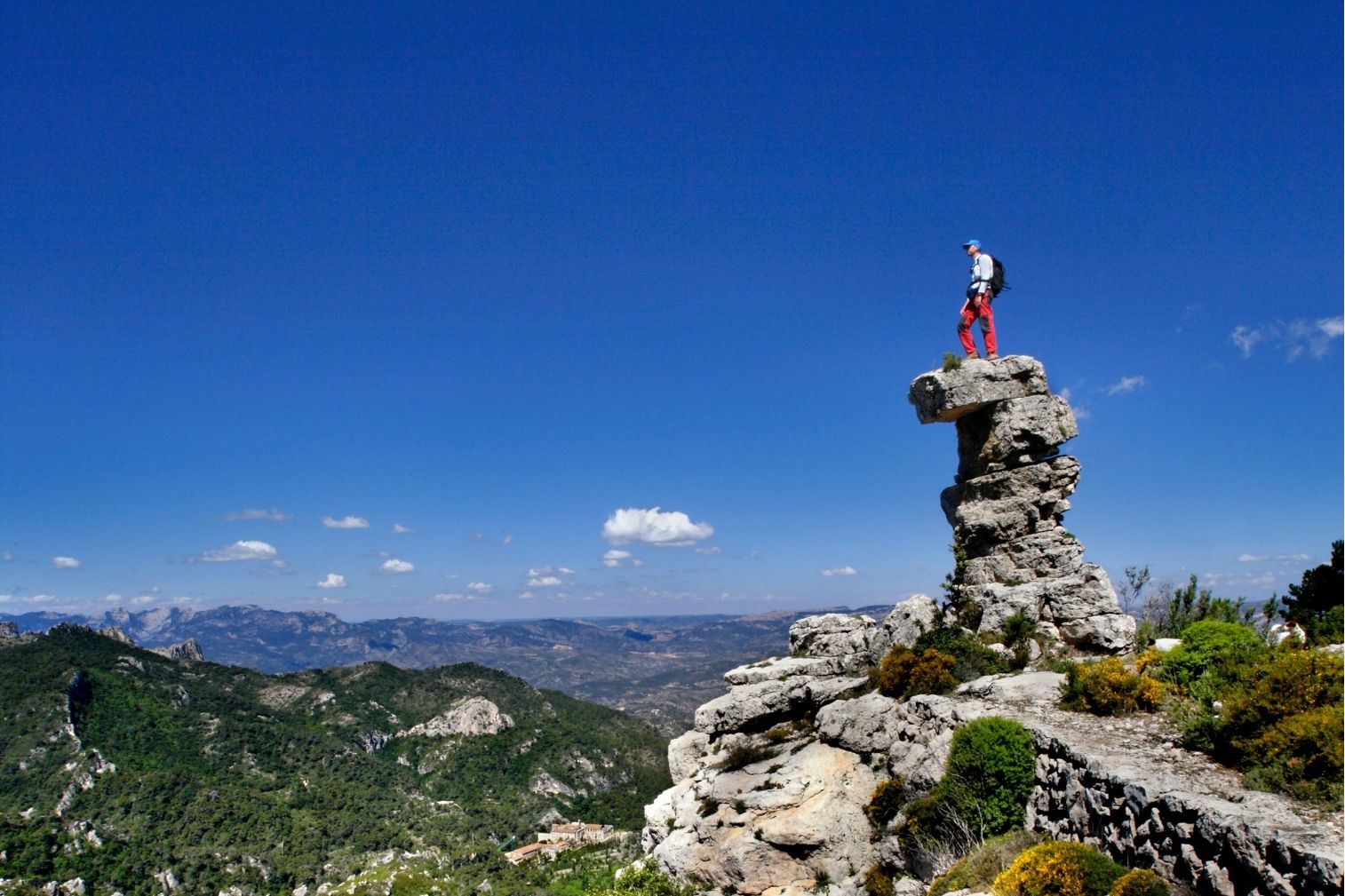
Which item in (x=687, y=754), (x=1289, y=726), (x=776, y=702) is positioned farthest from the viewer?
(x=687, y=754)

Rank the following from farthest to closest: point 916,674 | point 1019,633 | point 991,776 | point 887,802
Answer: point 1019,633, point 916,674, point 887,802, point 991,776

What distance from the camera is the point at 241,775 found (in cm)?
14438

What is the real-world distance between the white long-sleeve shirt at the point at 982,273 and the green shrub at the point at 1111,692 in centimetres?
1363

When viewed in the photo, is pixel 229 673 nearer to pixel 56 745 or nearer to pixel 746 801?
pixel 56 745

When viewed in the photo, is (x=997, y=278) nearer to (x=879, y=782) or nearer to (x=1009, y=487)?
(x=1009, y=487)

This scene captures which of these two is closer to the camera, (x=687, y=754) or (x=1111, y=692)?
(x=1111, y=692)

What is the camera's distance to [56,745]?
12850cm

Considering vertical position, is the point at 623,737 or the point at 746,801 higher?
the point at 746,801

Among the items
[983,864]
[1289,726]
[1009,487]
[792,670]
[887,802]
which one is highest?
[1009,487]

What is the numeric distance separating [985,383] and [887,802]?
14.4 metres

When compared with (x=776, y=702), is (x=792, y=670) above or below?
above

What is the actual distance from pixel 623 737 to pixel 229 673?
388 ft

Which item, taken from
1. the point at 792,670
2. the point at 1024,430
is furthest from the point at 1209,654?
the point at 792,670

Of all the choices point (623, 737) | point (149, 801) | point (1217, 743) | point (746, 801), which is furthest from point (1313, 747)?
point (623, 737)
